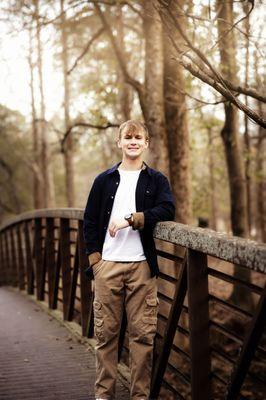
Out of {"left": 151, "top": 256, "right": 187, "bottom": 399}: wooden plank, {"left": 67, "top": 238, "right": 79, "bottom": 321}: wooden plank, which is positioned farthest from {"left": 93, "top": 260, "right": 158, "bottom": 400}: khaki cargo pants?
{"left": 67, "top": 238, "right": 79, "bottom": 321}: wooden plank

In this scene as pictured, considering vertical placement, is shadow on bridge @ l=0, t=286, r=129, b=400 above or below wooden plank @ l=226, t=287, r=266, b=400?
below

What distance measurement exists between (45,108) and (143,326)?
68.1 feet

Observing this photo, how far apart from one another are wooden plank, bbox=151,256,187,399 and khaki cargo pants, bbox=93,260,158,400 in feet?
0.36

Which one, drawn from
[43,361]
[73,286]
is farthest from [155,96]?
[43,361]

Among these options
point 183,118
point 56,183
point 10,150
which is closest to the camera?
point 183,118

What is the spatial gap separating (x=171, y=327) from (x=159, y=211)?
0.78 metres

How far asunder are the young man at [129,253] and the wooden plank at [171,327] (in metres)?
0.11

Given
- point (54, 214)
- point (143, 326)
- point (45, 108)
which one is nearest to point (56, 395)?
point (143, 326)

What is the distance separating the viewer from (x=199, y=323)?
311 cm

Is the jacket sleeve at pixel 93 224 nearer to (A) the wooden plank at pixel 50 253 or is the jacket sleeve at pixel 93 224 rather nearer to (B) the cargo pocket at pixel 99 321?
(B) the cargo pocket at pixel 99 321

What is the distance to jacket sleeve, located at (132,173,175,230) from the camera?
3254mm

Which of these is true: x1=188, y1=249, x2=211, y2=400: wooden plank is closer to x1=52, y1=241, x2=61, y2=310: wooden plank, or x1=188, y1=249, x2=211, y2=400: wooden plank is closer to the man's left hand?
the man's left hand

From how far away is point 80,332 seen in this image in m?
5.64

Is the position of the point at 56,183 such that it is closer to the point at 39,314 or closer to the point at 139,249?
the point at 39,314
